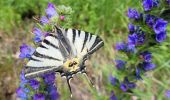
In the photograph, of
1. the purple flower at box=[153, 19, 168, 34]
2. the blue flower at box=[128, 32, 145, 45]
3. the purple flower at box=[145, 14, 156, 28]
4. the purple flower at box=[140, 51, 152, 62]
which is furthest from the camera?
the purple flower at box=[140, 51, 152, 62]

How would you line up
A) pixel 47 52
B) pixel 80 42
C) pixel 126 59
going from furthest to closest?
1. pixel 126 59
2. pixel 80 42
3. pixel 47 52

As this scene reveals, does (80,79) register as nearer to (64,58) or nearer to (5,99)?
(5,99)

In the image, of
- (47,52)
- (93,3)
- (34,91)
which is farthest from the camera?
(93,3)

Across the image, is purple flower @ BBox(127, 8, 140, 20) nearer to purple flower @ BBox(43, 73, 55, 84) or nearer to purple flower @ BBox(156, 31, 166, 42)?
purple flower @ BBox(156, 31, 166, 42)

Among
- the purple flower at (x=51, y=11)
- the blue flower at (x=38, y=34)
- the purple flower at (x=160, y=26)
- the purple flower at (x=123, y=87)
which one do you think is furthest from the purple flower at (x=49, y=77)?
the purple flower at (x=123, y=87)

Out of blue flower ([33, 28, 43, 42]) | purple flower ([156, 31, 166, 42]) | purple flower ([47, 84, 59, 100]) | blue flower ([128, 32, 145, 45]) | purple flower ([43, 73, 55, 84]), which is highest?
blue flower ([33, 28, 43, 42])

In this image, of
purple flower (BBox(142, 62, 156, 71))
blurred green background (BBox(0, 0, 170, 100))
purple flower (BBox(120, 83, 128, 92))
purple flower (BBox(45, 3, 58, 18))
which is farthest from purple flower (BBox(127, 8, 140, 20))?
blurred green background (BBox(0, 0, 170, 100))

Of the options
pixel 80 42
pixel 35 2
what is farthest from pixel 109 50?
pixel 80 42
